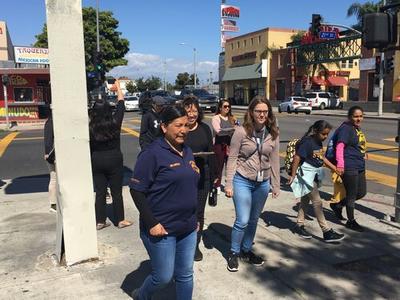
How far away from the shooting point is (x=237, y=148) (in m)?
4.45

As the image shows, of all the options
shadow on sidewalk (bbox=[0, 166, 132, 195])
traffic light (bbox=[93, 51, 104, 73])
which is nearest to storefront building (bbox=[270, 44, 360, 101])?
traffic light (bbox=[93, 51, 104, 73])

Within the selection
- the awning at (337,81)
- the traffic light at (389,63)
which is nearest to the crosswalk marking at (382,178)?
the traffic light at (389,63)

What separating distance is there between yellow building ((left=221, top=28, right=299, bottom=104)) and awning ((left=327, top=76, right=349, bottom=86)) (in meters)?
8.13

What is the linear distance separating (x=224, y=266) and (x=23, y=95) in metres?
26.6

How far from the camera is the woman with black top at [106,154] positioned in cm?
551

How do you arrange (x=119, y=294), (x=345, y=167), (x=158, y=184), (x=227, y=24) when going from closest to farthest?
1. (x=158, y=184)
2. (x=119, y=294)
3. (x=345, y=167)
4. (x=227, y=24)

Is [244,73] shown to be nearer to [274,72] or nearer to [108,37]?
[274,72]

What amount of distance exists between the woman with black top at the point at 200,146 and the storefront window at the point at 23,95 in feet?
85.4

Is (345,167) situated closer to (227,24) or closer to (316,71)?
(316,71)

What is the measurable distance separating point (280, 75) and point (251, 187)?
51846 mm

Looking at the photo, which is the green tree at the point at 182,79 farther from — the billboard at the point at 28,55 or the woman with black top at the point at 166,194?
the woman with black top at the point at 166,194

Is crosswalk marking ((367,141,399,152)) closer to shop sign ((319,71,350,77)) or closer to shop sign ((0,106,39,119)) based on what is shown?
shop sign ((0,106,39,119))

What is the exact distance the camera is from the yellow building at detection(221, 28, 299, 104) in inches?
2234

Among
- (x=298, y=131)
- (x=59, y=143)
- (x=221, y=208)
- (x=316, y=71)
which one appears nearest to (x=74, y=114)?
(x=59, y=143)
